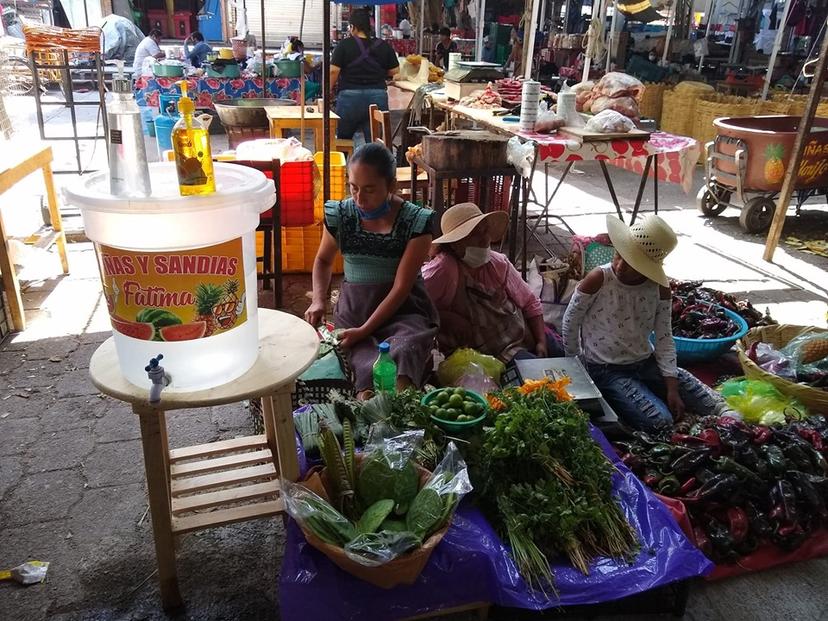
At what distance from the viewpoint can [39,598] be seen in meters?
2.30

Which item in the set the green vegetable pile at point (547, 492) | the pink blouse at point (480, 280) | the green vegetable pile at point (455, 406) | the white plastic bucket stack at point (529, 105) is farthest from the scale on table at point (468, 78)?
the green vegetable pile at point (547, 492)

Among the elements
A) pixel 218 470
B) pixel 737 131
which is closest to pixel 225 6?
pixel 737 131

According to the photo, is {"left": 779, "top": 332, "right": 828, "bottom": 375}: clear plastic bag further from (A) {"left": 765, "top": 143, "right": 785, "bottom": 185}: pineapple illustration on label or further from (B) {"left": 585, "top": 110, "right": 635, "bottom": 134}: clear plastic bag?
(A) {"left": 765, "top": 143, "right": 785, "bottom": 185}: pineapple illustration on label

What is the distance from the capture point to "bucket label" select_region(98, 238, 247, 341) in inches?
66.0

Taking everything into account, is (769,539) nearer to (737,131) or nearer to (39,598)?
(39,598)

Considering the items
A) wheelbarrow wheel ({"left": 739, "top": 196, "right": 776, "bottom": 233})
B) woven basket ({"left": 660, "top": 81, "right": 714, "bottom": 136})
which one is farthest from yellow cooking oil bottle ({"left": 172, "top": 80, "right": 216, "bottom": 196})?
woven basket ({"left": 660, "top": 81, "right": 714, "bottom": 136})

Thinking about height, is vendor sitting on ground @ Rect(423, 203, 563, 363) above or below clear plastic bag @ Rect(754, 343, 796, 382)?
above

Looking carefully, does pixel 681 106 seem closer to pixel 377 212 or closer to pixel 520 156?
pixel 520 156

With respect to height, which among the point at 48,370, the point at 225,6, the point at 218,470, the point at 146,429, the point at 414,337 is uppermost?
the point at 225,6

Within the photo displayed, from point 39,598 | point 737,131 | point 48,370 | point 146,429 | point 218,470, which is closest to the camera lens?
point 146,429

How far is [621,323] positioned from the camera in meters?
3.31

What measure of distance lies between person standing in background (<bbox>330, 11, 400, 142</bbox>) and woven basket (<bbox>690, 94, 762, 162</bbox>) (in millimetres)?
4843

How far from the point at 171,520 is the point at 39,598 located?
24.4 inches

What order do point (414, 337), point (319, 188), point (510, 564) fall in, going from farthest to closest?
point (319, 188), point (414, 337), point (510, 564)
